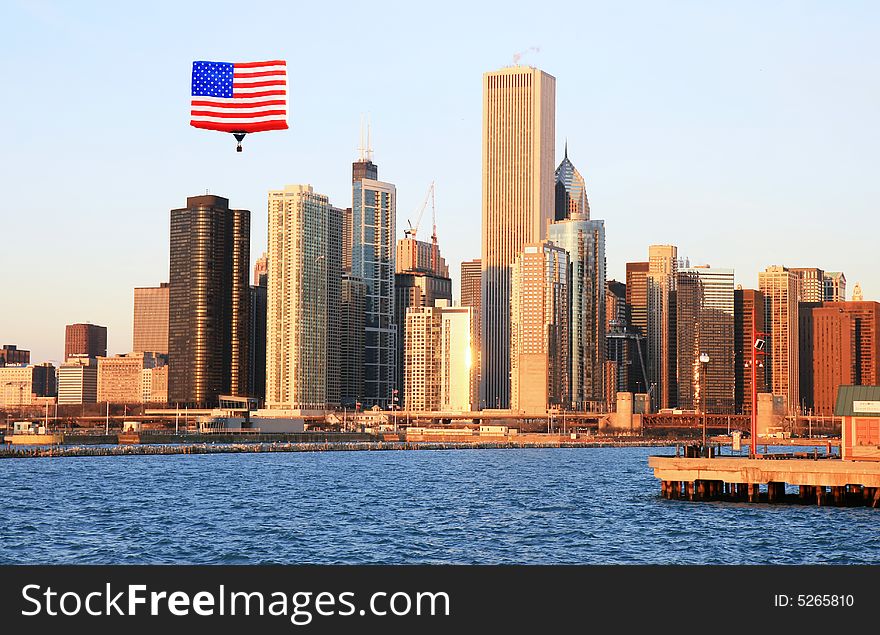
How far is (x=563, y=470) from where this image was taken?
18125 cm

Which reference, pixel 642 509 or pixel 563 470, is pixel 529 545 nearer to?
pixel 642 509

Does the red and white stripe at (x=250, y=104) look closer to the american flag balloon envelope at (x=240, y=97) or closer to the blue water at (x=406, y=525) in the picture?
the american flag balloon envelope at (x=240, y=97)

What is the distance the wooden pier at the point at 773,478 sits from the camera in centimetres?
8219

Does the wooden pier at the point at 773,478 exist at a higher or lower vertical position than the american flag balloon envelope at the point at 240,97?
lower

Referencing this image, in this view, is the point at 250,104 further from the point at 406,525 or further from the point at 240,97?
the point at 406,525

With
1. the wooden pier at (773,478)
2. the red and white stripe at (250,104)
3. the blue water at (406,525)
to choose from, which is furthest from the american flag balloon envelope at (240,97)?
the wooden pier at (773,478)

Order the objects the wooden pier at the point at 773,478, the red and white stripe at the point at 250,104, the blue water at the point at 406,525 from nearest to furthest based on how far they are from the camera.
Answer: the red and white stripe at the point at 250,104 < the blue water at the point at 406,525 < the wooden pier at the point at 773,478

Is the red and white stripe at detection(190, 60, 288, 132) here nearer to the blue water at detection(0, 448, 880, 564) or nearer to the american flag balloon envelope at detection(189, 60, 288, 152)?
the american flag balloon envelope at detection(189, 60, 288, 152)

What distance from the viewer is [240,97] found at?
51219 mm

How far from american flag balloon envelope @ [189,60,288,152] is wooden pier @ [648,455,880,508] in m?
45.9

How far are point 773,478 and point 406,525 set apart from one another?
22963mm

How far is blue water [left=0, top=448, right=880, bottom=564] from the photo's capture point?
65500mm
